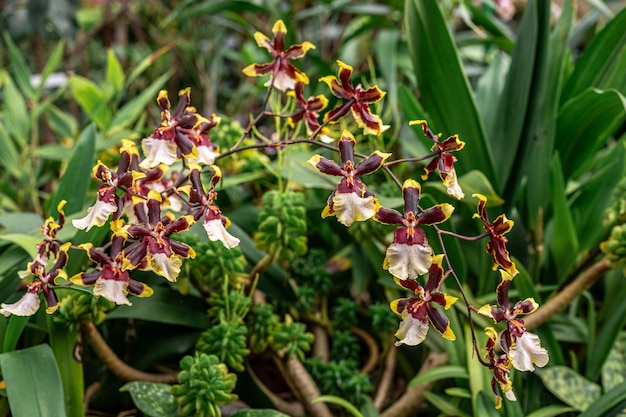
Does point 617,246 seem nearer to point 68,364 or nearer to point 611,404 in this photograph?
point 611,404

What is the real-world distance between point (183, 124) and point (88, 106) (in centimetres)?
72

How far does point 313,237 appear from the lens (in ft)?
3.01

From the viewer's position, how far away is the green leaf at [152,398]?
60 cm

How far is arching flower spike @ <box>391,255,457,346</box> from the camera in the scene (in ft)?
1.43

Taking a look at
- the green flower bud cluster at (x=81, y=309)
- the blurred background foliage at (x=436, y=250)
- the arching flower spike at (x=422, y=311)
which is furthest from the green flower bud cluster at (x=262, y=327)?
the arching flower spike at (x=422, y=311)

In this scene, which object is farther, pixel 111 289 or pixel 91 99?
pixel 91 99

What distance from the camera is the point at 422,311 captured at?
1.44 ft

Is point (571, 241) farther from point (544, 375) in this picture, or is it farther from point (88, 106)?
point (88, 106)

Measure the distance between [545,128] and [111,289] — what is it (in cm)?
56

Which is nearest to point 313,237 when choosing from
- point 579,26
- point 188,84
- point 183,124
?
point 183,124

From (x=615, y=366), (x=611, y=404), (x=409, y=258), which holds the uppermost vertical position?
(x=409, y=258)

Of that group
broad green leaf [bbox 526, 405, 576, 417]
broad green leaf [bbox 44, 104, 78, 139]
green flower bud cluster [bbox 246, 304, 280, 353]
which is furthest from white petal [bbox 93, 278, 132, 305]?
broad green leaf [bbox 44, 104, 78, 139]

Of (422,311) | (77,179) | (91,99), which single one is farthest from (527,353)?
(91,99)

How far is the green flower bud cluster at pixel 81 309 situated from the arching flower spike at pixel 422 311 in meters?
0.29
